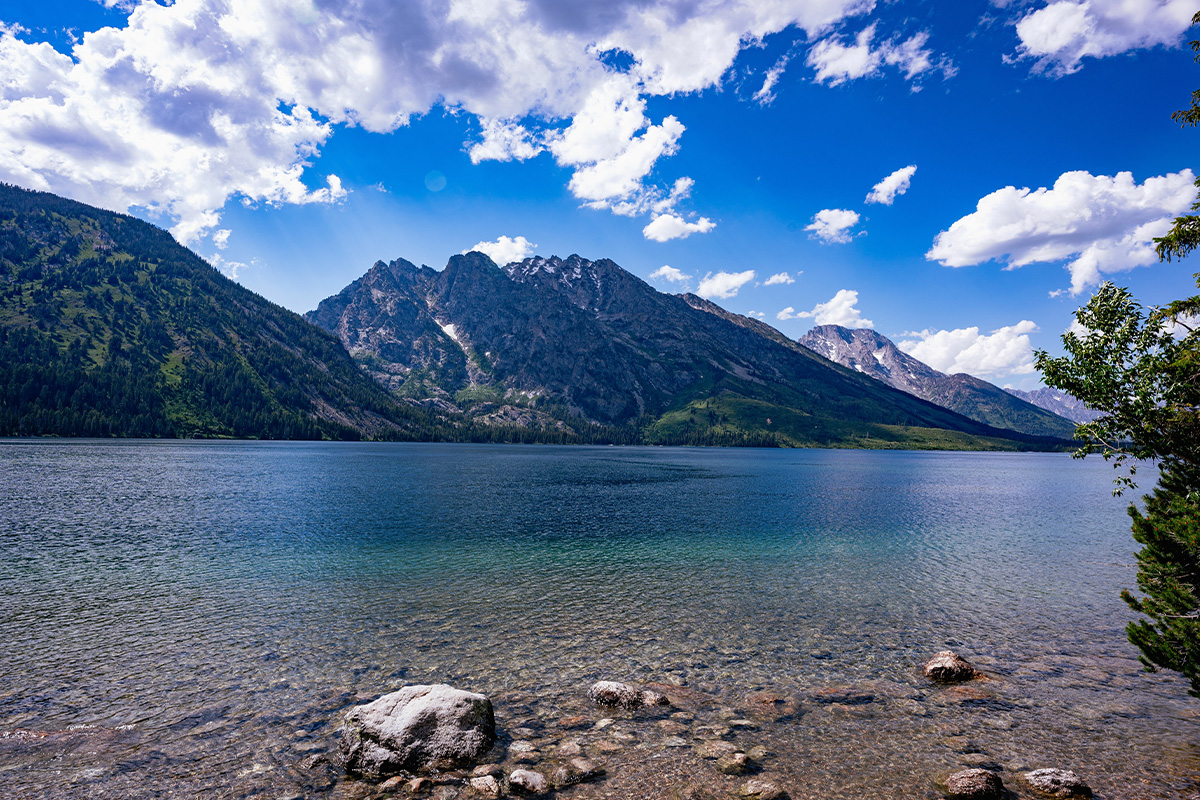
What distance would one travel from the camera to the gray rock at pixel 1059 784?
15516 millimetres

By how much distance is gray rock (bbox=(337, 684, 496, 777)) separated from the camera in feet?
55.0

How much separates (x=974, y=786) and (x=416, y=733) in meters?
16.6

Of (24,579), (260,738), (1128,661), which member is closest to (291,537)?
(24,579)

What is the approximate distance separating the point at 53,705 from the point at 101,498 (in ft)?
252

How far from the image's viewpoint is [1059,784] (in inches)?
616

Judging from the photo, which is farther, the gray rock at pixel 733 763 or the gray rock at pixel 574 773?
the gray rock at pixel 733 763

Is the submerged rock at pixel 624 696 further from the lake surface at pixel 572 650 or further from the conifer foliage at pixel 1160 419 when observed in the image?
the conifer foliage at pixel 1160 419

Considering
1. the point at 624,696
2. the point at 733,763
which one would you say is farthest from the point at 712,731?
the point at 624,696

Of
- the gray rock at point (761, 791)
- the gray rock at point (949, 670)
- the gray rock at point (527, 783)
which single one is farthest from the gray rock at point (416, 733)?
the gray rock at point (949, 670)

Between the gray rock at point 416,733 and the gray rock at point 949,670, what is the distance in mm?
19981

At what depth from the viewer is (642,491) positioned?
11850 cm

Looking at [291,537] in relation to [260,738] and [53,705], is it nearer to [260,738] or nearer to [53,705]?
[53,705]

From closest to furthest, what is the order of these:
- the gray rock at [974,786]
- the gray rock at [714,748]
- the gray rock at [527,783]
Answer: the gray rock at [974,786] < the gray rock at [527,783] < the gray rock at [714,748]

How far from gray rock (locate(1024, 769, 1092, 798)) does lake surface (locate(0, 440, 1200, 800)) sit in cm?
54
